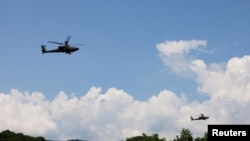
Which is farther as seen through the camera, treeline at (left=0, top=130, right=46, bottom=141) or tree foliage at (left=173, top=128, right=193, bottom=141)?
treeline at (left=0, top=130, right=46, bottom=141)

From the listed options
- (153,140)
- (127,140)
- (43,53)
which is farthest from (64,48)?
(127,140)

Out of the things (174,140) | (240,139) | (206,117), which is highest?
(206,117)

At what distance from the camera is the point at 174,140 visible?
115m

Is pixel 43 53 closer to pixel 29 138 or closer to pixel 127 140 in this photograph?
pixel 29 138

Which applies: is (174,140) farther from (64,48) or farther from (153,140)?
(64,48)

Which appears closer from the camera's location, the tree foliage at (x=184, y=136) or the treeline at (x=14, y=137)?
the tree foliage at (x=184, y=136)

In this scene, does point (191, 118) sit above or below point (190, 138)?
above

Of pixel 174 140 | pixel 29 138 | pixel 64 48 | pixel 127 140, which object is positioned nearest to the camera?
pixel 64 48

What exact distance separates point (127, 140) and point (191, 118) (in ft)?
207

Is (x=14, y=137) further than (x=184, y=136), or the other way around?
(x=14, y=137)

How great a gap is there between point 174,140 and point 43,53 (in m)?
45.3

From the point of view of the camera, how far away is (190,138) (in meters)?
115

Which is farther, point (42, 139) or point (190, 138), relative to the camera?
point (42, 139)

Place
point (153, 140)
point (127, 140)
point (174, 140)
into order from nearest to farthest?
point (153, 140) < point (174, 140) < point (127, 140)
